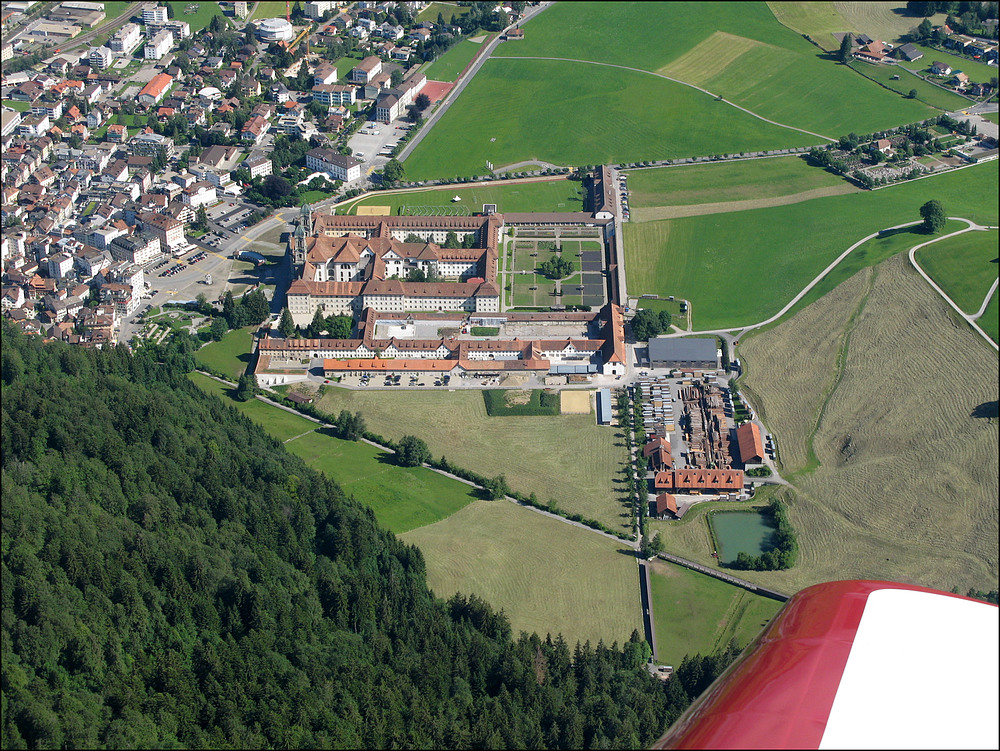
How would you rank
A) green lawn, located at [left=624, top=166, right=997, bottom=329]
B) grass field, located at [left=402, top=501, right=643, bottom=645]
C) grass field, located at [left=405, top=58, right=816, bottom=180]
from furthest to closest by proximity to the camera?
1. grass field, located at [left=405, top=58, right=816, bottom=180]
2. green lawn, located at [left=624, top=166, right=997, bottom=329]
3. grass field, located at [left=402, top=501, right=643, bottom=645]

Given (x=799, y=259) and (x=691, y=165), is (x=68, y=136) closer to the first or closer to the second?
(x=691, y=165)

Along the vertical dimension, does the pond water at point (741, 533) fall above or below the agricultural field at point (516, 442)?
above

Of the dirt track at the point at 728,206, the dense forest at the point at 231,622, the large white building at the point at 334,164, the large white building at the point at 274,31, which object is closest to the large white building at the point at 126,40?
A: the large white building at the point at 274,31

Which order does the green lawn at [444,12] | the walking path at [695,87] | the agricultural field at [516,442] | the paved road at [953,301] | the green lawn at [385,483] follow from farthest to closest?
the green lawn at [444,12]
the walking path at [695,87]
the paved road at [953,301]
the agricultural field at [516,442]
the green lawn at [385,483]

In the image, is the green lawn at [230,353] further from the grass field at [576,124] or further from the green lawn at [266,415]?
the grass field at [576,124]

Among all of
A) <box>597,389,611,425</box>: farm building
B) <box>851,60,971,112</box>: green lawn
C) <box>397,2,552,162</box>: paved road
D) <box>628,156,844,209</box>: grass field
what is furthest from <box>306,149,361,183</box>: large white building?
<box>851,60,971,112</box>: green lawn

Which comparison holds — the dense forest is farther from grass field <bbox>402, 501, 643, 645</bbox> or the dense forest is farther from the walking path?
the walking path
